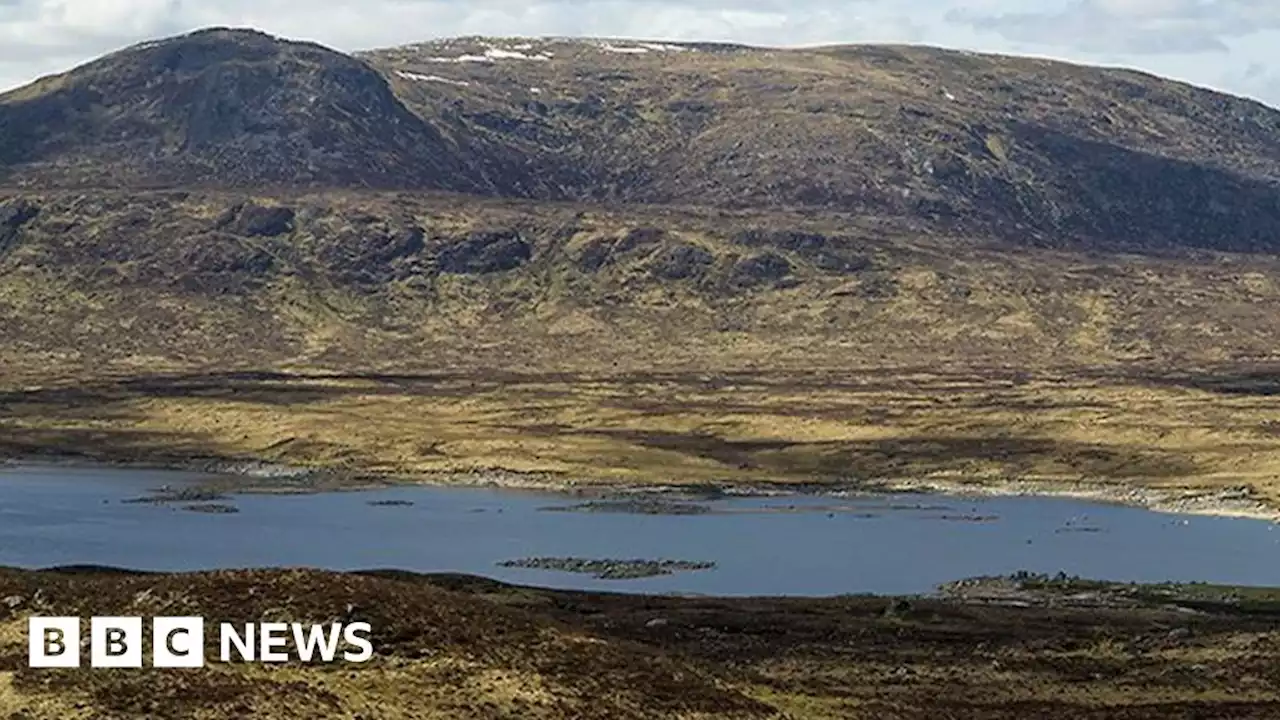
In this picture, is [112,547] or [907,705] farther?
[112,547]

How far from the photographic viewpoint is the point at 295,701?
4528 centimetres

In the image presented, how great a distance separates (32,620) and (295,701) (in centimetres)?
879

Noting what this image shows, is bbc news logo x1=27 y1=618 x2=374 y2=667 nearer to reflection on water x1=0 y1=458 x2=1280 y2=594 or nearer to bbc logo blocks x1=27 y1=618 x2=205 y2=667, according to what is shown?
bbc logo blocks x1=27 y1=618 x2=205 y2=667

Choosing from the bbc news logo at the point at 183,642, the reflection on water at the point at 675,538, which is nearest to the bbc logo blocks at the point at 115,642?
the bbc news logo at the point at 183,642

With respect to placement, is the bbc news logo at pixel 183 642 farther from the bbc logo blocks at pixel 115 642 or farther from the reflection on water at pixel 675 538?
the reflection on water at pixel 675 538

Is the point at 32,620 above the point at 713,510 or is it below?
above

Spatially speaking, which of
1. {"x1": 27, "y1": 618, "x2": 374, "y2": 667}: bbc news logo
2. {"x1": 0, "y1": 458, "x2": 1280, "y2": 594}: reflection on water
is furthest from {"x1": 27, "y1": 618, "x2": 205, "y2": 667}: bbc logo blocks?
{"x1": 0, "y1": 458, "x2": 1280, "y2": 594}: reflection on water

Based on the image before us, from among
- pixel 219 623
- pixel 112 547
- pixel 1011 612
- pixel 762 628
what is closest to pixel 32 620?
pixel 219 623

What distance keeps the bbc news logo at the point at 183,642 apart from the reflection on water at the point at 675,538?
243ft

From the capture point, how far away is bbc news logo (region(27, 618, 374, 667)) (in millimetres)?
47125

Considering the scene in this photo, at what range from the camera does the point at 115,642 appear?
48.5m

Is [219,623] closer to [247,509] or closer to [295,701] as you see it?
[295,701]

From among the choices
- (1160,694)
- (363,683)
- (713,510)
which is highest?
(363,683)

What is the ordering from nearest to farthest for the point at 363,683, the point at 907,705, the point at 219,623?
the point at 363,683 → the point at 219,623 → the point at 907,705
